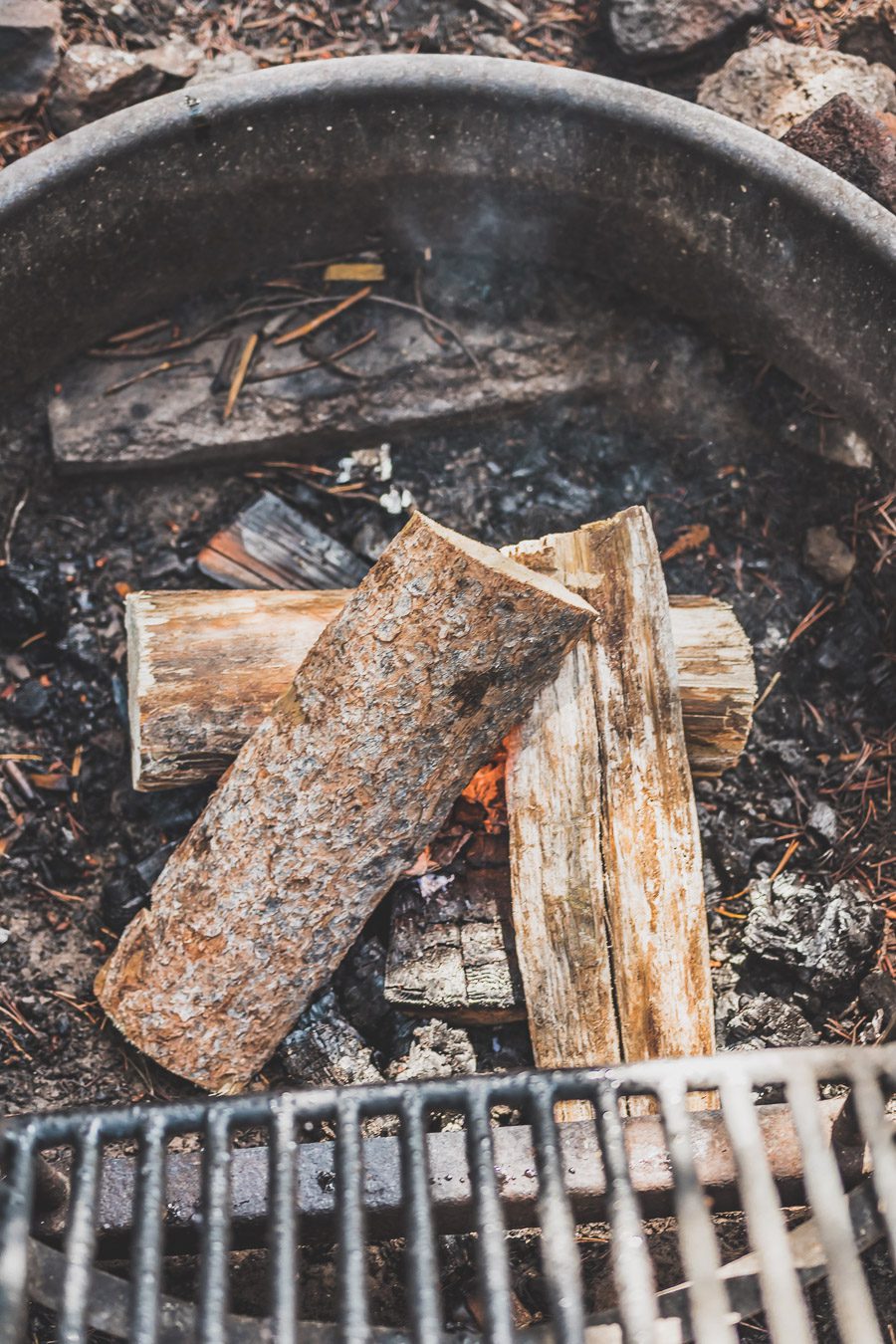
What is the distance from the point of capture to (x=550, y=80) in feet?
7.43

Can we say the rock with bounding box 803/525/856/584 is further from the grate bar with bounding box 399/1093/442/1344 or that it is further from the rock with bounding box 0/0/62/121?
the rock with bounding box 0/0/62/121

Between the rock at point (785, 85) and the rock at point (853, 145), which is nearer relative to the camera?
the rock at point (853, 145)

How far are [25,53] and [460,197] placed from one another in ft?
3.73

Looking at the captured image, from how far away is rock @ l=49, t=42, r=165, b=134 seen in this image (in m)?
2.50

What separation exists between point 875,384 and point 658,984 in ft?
4.69

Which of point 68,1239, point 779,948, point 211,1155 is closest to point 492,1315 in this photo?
point 211,1155

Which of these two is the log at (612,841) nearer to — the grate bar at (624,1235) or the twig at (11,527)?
the grate bar at (624,1235)

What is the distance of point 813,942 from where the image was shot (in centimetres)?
219

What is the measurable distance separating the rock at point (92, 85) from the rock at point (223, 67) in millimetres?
135

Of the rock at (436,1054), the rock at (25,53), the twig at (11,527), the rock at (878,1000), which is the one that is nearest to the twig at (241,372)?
the twig at (11,527)

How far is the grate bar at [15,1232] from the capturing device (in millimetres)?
1316

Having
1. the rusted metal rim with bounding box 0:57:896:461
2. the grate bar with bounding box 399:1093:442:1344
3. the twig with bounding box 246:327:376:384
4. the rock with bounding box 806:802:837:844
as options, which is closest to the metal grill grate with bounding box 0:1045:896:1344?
the grate bar with bounding box 399:1093:442:1344

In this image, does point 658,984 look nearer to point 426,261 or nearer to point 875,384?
point 875,384

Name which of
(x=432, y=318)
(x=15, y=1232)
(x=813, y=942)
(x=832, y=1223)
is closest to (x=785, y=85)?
(x=432, y=318)
